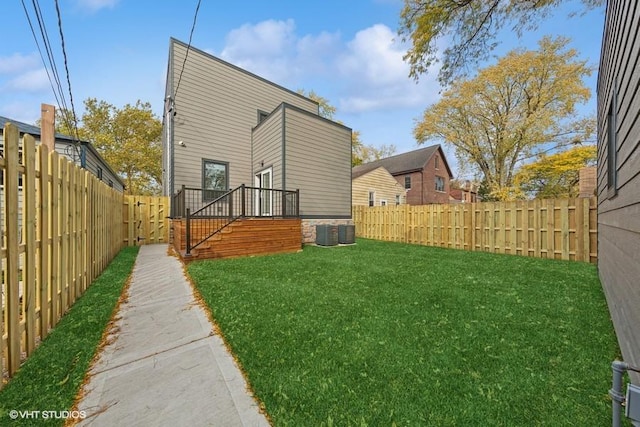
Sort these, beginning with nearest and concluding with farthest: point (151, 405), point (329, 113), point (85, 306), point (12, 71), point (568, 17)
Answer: point (151, 405) → point (85, 306) → point (568, 17) → point (12, 71) → point (329, 113)

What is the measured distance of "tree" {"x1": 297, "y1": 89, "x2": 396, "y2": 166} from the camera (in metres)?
24.4

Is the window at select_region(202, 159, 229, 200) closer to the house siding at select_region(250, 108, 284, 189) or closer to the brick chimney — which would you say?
the house siding at select_region(250, 108, 284, 189)

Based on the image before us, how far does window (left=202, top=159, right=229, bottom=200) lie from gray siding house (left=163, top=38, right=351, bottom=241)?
0.12 feet

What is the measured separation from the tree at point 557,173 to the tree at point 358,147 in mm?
14936

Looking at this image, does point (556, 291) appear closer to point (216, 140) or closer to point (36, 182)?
point (36, 182)

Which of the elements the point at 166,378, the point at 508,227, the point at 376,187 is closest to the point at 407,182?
the point at 376,187

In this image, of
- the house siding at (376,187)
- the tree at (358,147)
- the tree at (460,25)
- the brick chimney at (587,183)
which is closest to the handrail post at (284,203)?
the tree at (460,25)

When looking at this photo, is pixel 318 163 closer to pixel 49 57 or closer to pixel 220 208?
pixel 220 208

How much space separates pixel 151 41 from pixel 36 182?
5191 millimetres

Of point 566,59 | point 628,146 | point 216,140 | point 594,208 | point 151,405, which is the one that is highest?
point 566,59

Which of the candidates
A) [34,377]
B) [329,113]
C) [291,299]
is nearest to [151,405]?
[34,377]

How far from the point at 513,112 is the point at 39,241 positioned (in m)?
22.2

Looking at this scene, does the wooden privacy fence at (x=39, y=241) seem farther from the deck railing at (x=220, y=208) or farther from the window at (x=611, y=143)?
the window at (x=611, y=143)

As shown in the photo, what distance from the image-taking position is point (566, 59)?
15.4 m
